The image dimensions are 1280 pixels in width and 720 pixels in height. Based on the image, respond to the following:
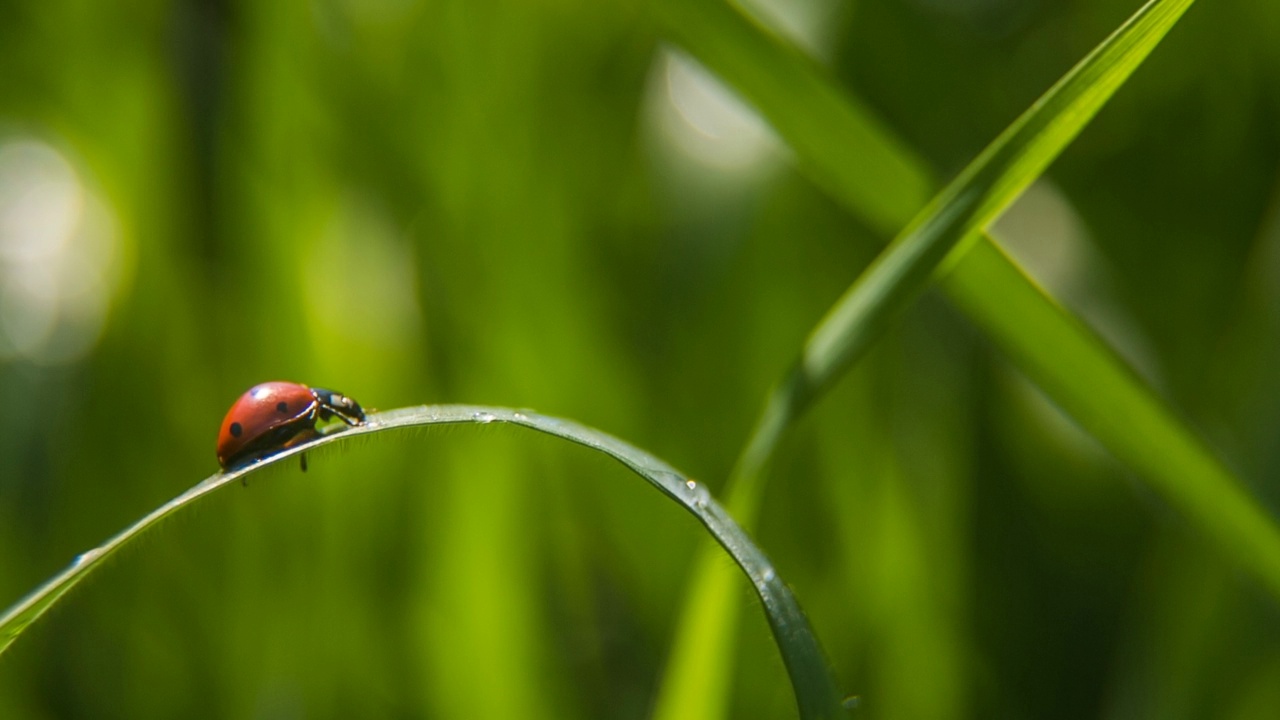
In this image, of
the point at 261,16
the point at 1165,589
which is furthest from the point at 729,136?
the point at 1165,589

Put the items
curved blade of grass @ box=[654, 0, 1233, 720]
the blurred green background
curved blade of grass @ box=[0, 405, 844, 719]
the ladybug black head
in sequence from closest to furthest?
curved blade of grass @ box=[0, 405, 844, 719]
curved blade of grass @ box=[654, 0, 1233, 720]
the ladybug black head
the blurred green background

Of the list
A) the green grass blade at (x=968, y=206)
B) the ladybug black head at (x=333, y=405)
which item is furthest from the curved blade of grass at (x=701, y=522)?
the ladybug black head at (x=333, y=405)

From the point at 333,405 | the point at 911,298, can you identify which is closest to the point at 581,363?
the point at 333,405

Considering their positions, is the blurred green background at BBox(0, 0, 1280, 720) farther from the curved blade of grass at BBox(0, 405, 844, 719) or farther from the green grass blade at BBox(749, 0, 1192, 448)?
the curved blade of grass at BBox(0, 405, 844, 719)

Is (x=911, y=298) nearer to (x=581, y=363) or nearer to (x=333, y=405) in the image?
(x=333, y=405)

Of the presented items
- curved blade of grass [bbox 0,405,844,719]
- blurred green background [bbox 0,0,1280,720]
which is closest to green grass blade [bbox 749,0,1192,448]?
curved blade of grass [bbox 0,405,844,719]

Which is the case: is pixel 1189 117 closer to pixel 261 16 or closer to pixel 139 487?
pixel 261 16
